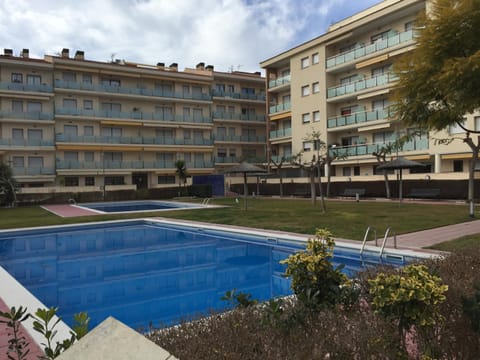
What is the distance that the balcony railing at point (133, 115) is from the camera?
39.7 m

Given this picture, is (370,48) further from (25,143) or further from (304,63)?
(25,143)

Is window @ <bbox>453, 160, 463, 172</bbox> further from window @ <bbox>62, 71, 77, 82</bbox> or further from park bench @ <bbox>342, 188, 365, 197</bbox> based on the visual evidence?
window @ <bbox>62, 71, 77, 82</bbox>

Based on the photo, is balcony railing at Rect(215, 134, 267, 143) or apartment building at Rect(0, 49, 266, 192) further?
balcony railing at Rect(215, 134, 267, 143)

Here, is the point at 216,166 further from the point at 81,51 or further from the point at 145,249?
the point at 145,249

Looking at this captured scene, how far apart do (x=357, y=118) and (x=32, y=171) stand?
2956 centimetres

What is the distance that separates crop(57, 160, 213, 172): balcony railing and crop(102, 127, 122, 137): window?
3251 mm

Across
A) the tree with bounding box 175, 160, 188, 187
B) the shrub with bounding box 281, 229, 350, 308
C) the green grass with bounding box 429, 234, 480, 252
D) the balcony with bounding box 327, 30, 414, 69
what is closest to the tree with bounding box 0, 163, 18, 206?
the tree with bounding box 175, 160, 188, 187

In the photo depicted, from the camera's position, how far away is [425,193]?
2717cm

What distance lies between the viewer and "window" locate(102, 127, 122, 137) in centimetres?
4198

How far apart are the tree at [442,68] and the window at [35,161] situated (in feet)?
118

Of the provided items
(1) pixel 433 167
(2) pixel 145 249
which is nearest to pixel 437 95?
(2) pixel 145 249

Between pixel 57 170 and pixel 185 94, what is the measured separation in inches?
630

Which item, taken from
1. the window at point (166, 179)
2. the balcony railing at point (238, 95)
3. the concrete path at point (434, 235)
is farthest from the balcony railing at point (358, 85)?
the concrete path at point (434, 235)

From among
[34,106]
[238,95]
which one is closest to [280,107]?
[238,95]
